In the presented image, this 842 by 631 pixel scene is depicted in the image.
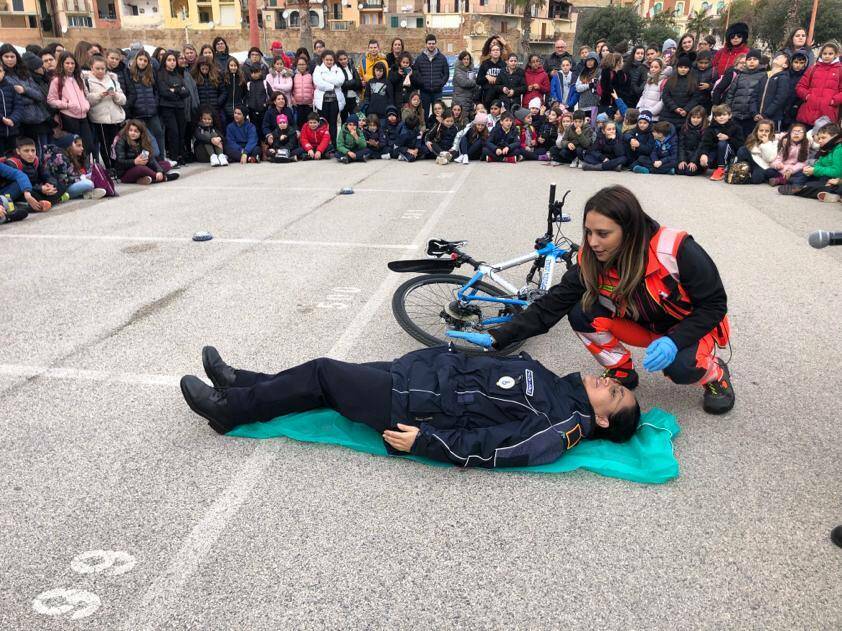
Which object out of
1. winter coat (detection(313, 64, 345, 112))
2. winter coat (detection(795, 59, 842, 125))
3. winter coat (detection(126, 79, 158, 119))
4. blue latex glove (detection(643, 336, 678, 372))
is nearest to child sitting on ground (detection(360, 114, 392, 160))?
winter coat (detection(313, 64, 345, 112))

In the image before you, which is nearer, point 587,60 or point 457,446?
point 457,446

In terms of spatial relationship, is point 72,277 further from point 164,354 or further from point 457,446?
point 457,446

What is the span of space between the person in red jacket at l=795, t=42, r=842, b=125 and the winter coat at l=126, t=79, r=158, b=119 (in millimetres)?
10614

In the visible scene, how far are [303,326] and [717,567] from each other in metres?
3.06

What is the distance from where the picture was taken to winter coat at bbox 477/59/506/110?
1330 centimetres

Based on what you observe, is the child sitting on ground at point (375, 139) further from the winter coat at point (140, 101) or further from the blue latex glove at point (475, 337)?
the blue latex glove at point (475, 337)

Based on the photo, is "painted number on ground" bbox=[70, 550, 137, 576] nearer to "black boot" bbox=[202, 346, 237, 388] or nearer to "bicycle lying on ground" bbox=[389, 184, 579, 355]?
"black boot" bbox=[202, 346, 237, 388]

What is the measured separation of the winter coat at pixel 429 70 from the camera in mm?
13414

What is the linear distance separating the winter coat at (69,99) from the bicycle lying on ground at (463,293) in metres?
7.72

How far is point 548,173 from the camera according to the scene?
1139 centimetres

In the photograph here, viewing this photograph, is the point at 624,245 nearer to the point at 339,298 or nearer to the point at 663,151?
the point at 339,298

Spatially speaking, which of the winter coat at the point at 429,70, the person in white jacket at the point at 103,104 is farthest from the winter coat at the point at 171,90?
the winter coat at the point at 429,70

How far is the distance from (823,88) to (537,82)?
5.35 metres

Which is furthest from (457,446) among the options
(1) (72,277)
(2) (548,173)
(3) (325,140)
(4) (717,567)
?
(3) (325,140)
